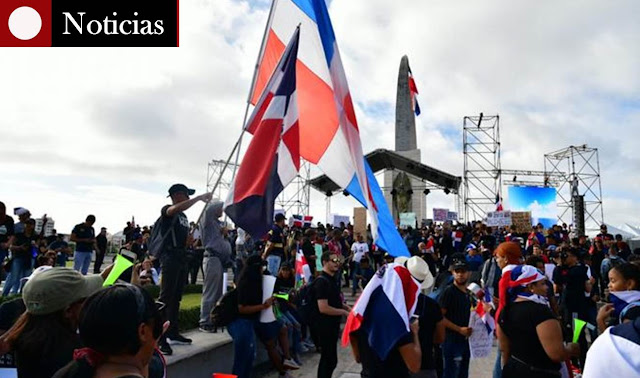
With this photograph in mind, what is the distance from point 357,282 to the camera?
1381 cm

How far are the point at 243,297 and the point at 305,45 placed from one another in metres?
3.13

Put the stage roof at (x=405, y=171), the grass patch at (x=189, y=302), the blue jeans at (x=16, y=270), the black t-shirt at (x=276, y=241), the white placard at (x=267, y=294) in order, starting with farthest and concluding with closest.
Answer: the stage roof at (x=405, y=171)
the black t-shirt at (x=276, y=241)
the blue jeans at (x=16, y=270)
the grass patch at (x=189, y=302)
the white placard at (x=267, y=294)

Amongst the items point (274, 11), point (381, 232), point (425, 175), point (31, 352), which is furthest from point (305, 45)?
point (425, 175)

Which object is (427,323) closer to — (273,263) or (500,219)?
(273,263)

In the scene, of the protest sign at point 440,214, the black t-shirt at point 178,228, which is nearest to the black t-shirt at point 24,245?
the black t-shirt at point 178,228

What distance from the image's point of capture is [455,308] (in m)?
5.23

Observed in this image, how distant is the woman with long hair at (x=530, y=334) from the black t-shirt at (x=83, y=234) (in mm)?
9133

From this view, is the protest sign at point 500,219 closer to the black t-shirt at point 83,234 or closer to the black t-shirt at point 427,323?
the black t-shirt at point 83,234

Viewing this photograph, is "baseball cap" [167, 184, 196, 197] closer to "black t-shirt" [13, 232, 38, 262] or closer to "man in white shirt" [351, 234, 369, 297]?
"black t-shirt" [13, 232, 38, 262]

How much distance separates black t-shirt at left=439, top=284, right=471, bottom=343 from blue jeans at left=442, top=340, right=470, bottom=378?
58mm

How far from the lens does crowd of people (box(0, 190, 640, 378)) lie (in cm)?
177

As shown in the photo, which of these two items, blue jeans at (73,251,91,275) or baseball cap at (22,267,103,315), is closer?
baseball cap at (22,267,103,315)

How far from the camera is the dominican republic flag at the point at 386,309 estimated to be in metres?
3.25

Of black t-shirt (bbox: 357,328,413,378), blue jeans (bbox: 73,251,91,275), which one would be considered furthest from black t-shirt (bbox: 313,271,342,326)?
blue jeans (bbox: 73,251,91,275)
